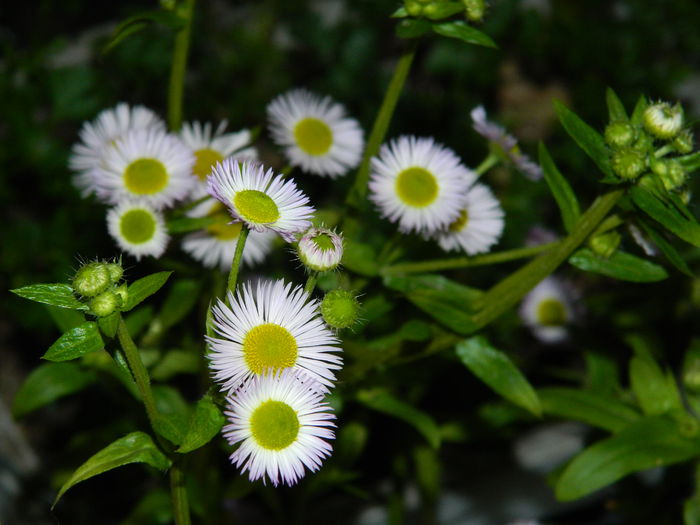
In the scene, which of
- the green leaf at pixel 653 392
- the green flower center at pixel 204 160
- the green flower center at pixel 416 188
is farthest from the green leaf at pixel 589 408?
the green flower center at pixel 204 160

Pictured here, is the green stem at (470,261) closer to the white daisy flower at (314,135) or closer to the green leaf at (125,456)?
the white daisy flower at (314,135)

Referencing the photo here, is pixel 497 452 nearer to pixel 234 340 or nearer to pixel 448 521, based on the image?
pixel 448 521

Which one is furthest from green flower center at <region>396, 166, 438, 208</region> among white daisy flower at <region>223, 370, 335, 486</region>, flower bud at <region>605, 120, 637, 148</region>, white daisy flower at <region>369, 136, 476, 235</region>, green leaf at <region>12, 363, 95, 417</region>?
green leaf at <region>12, 363, 95, 417</region>

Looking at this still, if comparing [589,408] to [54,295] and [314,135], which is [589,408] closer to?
[314,135]

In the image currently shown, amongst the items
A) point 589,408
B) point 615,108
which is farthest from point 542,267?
point 589,408

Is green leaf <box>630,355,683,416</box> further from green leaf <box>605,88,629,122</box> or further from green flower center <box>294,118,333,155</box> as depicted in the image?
green flower center <box>294,118,333,155</box>

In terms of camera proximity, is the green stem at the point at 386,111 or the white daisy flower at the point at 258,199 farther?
the green stem at the point at 386,111
